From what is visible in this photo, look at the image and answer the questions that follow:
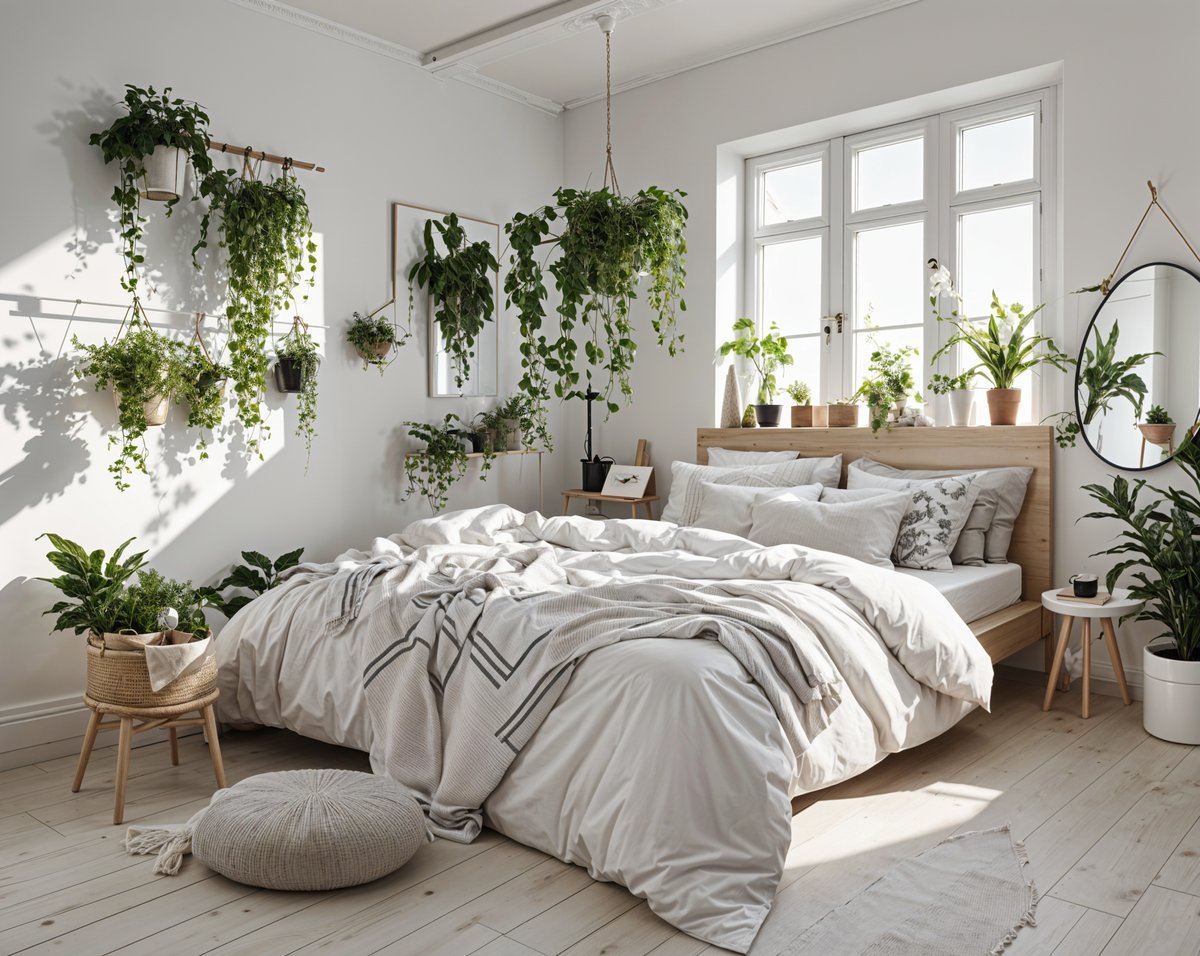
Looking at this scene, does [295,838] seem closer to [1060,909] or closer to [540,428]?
[1060,909]

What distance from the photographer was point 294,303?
4.26 meters

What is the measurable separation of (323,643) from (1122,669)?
9.67ft

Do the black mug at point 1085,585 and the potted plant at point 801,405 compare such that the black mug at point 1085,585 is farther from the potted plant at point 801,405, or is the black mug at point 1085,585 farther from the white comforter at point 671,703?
the potted plant at point 801,405

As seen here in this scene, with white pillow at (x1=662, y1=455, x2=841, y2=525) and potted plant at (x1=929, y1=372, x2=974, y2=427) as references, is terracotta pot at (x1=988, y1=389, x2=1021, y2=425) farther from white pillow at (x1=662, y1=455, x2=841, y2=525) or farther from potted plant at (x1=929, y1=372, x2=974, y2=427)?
white pillow at (x1=662, y1=455, x2=841, y2=525)

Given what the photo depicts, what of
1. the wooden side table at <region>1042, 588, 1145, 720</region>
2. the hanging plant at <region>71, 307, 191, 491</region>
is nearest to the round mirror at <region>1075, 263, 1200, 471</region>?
the wooden side table at <region>1042, 588, 1145, 720</region>

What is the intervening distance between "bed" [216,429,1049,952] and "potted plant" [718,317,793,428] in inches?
48.6

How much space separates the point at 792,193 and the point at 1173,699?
116 inches

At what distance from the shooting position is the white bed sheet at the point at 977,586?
357 centimetres

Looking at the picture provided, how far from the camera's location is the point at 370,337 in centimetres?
448

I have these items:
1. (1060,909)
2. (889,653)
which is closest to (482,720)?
(889,653)

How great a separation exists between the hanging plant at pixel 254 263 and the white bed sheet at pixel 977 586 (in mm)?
2650

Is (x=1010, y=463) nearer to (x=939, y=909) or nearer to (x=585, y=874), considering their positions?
(x=939, y=909)

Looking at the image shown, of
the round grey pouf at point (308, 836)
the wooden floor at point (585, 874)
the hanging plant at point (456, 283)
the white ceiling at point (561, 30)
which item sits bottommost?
the wooden floor at point (585, 874)

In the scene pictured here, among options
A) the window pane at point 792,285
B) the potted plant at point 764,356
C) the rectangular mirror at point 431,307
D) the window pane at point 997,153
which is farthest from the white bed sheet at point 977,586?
the rectangular mirror at point 431,307
